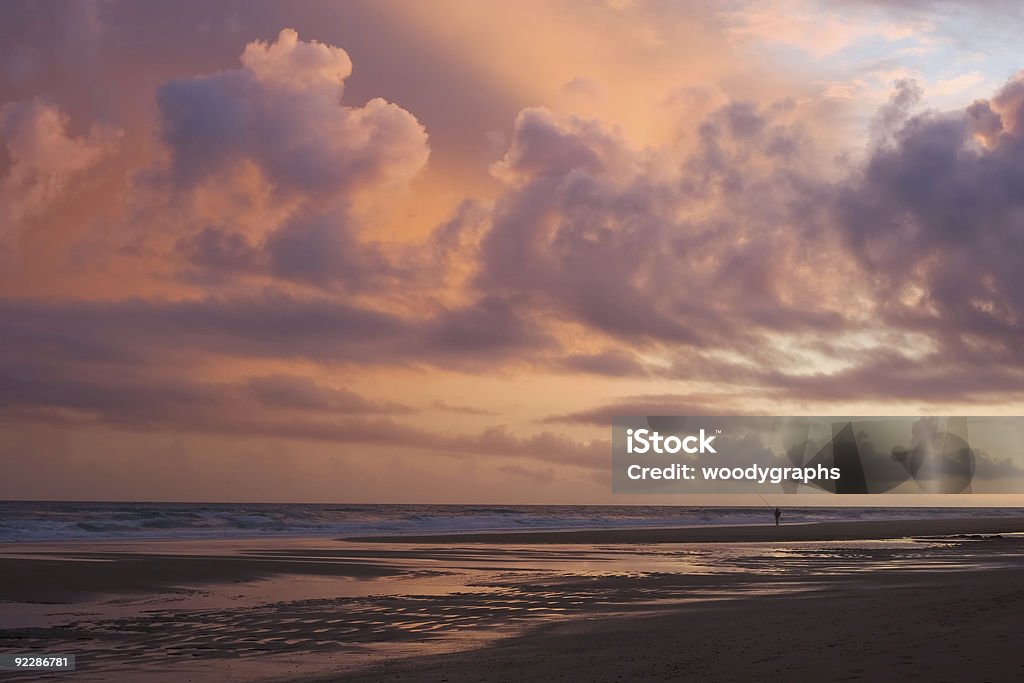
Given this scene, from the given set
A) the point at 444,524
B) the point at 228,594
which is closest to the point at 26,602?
the point at 228,594

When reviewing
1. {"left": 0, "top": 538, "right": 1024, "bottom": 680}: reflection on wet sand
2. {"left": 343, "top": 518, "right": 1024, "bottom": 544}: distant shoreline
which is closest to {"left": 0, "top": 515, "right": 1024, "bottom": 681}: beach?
{"left": 0, "top": 538, "right": 1024, "bottom": 680}: reflection on wet sand

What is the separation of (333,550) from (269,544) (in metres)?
7.40

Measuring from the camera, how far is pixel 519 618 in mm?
18984

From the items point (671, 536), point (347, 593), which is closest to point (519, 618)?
point (347, 593)

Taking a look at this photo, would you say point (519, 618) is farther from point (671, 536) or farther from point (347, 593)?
point (671, 536)

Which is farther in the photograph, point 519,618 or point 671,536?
point 671,536

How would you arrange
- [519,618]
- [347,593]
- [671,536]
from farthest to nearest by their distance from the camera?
1. [671,536]
2. [347,593]
3. [519,618]

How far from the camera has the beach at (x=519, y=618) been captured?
1288 cm

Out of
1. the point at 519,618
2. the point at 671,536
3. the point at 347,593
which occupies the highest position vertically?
the point at 519,618

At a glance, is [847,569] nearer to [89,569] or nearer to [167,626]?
[167,626]

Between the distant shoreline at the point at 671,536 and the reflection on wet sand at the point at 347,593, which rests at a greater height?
the reflection on wet sand at the point at 347,593

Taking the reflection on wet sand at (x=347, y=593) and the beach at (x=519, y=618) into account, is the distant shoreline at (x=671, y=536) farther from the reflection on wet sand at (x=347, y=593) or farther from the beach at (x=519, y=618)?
the beach at (x=519, y=618)

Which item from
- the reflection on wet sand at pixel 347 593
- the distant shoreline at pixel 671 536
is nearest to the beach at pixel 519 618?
the reflection on wet sand at pixel 347 593

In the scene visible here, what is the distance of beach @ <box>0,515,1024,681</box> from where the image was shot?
12.9 m
